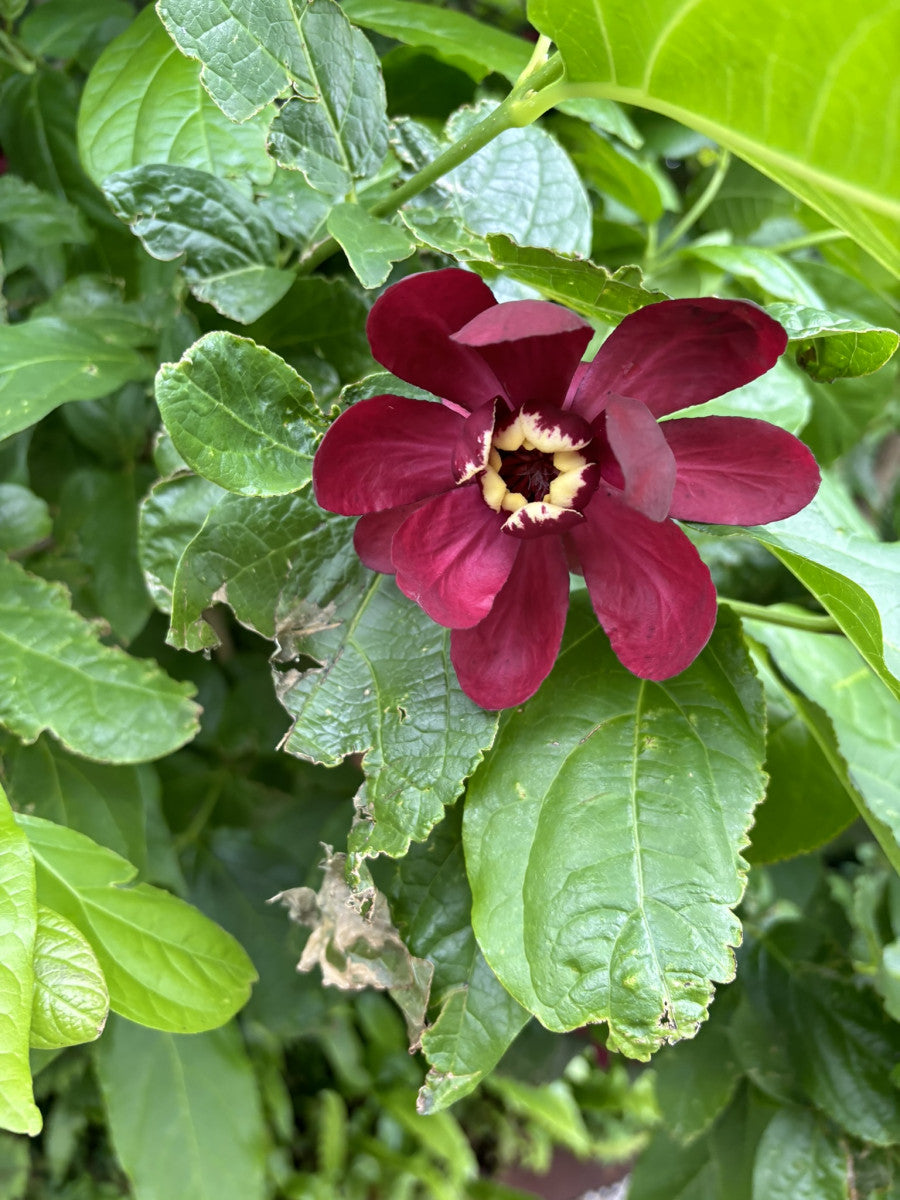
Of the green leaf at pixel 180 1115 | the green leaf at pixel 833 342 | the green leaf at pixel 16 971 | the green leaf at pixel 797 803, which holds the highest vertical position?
the green leaf at pixel 833 342

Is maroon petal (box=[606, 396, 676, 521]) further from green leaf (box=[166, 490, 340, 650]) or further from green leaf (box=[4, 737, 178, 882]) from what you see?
green leaf (box=[4, 737, 178, 882])

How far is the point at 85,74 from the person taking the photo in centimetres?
75

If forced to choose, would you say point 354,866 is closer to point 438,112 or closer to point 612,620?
point 612,620

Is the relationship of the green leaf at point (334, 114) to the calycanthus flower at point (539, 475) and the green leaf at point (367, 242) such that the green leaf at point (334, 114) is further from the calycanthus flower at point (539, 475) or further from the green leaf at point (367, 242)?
the calycanthus flower at point (539, 475)

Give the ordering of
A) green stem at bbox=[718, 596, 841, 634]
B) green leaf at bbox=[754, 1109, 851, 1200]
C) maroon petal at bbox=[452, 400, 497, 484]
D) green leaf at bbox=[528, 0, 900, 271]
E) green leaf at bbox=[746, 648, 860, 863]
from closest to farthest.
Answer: green leaf at bbox=[528, 0, 900, 271] < maroon petal at bbox=[452, 400, 497, 484] < green stem at bbox=[718, 596, 841, 634] < green leaf at bbox=[746, 648, 860, 863] < green leaf at bbox=[754, 1109, 851, 1200]

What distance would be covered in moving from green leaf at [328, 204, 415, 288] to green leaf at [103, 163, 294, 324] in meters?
0.07

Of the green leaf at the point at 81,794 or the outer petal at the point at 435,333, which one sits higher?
the outer petal at the point at 435,333

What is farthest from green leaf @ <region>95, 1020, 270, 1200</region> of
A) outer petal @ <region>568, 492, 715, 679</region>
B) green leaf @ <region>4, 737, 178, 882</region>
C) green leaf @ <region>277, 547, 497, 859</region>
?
outer petal @ <region>568, 492, 715, 679</region>

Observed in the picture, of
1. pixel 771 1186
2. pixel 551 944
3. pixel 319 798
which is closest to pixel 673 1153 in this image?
pixel 771 1186

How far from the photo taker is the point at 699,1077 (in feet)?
2.56

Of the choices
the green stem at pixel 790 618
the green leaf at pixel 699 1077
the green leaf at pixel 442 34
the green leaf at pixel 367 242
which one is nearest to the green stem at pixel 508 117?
the green leaf at pixel 367 242

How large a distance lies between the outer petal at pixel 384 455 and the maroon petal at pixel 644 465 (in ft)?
0.33

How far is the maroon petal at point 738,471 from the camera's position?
0.35 m

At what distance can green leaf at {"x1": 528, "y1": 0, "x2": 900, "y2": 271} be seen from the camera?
0.26 m
